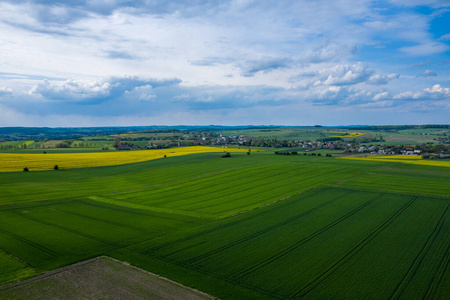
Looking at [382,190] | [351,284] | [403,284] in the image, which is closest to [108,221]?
[351,284]

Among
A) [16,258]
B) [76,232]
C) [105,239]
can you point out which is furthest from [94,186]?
[16,258]

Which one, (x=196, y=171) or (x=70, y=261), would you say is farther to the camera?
(x=196, y=171)

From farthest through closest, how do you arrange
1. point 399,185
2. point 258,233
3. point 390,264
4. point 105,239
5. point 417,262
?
point 399,185, point 258,233, point 105,239, point 417,262, point 390,264

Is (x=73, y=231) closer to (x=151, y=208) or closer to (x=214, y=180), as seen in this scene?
(x=151, y=208)

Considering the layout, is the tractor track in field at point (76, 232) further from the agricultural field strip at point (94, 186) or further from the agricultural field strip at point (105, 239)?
the agricultural field strip at point (94, 186)

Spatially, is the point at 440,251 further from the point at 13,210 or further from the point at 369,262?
the point at 13,210
